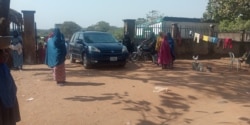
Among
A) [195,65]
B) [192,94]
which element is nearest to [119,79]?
[192,94]

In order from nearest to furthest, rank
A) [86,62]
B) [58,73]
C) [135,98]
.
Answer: [135,98], [58,73], [86,62]

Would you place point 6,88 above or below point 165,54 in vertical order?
below

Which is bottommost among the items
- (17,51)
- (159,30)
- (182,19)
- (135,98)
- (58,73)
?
(135,98)

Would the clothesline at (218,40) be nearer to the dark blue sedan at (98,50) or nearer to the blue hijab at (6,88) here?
the dark blue sedan at (98,50)

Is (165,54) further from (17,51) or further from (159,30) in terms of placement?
(159,30)

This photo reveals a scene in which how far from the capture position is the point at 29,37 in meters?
16.7

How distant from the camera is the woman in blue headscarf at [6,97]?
13.6ft

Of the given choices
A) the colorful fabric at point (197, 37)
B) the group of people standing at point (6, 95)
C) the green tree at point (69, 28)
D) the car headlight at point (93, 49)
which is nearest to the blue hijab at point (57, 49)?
the car headlight at point (93, 49)

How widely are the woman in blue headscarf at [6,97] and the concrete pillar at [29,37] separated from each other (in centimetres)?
1280

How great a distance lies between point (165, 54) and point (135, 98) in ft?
17.1

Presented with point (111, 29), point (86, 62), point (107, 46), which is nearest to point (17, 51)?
point (86, 62)

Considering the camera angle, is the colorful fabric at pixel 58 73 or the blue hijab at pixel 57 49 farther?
the colorful fabric at pixel 58 73

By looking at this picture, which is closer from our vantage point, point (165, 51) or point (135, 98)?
point (135, 98)

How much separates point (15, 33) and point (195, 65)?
6775 mm
